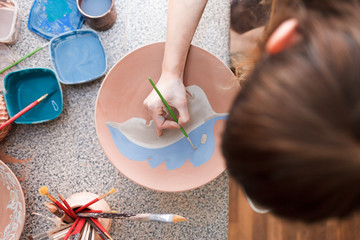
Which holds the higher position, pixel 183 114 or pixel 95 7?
pixel 95 7

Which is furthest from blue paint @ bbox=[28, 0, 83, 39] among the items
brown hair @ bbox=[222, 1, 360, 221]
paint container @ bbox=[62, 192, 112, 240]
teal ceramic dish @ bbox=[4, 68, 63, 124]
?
brown hair @ bbox=[222, 1, 360, 221]

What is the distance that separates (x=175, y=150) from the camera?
738 millimetres

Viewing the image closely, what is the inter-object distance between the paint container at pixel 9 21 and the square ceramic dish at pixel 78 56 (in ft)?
0.44

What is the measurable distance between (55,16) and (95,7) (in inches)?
5.6

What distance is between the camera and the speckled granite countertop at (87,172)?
83cm

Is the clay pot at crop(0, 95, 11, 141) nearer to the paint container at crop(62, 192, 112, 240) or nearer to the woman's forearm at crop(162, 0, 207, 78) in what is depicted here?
the paint container at crop(62, 192, 112, 240)

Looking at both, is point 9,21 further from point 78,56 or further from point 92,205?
point 92,205

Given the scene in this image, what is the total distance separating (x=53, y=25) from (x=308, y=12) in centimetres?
79

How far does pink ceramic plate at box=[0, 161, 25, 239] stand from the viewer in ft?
2.37

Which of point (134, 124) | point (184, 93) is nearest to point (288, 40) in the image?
point (184, 93)

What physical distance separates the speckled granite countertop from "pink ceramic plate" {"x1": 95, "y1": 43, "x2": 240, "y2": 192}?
0.50ft

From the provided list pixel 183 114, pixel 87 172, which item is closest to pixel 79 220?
pixel 87 172

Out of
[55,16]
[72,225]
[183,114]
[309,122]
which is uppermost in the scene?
[309,122]

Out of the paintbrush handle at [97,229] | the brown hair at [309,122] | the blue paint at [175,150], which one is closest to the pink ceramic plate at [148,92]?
the blue paint at [175,150]
